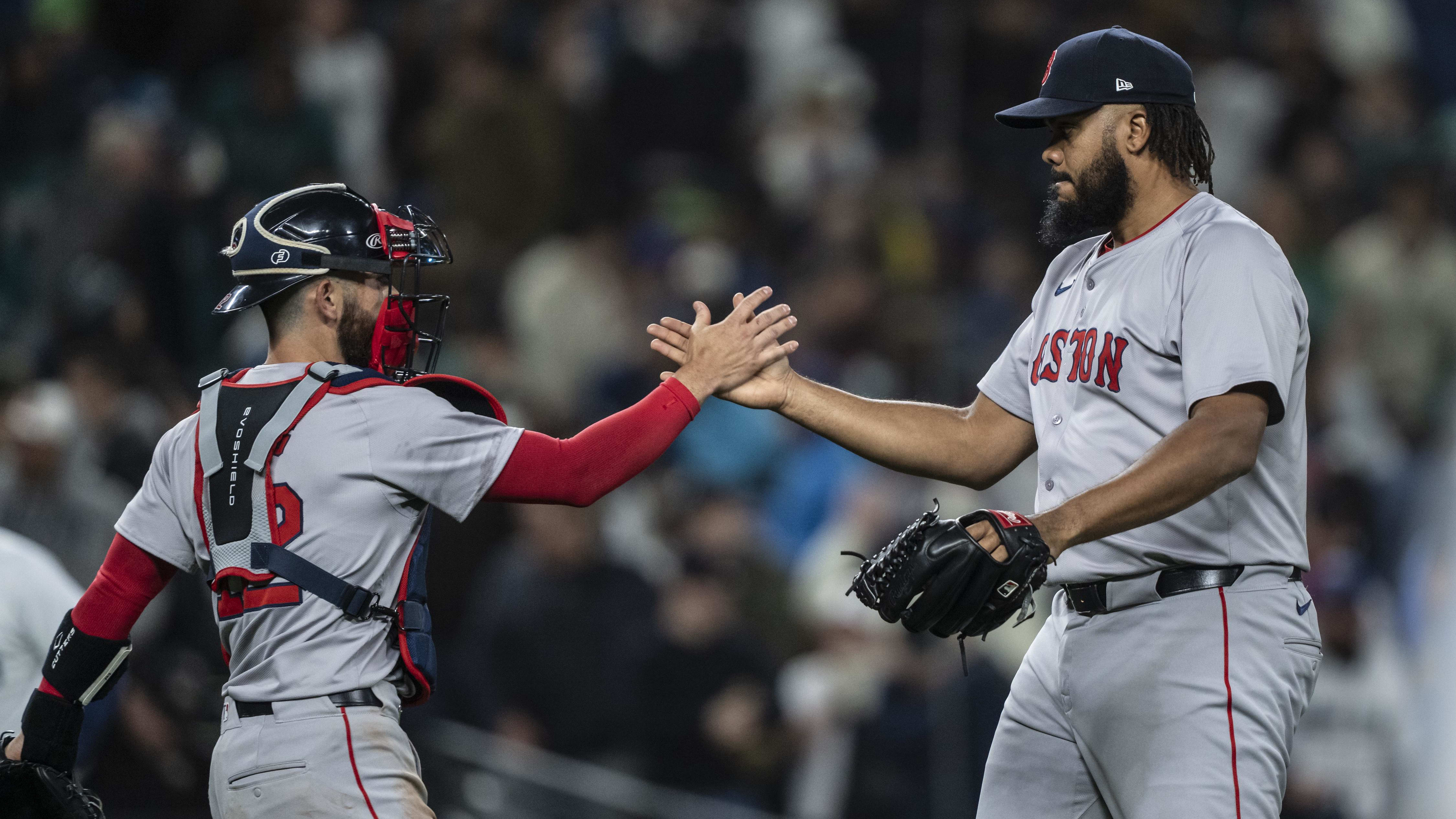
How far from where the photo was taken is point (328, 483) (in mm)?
2773

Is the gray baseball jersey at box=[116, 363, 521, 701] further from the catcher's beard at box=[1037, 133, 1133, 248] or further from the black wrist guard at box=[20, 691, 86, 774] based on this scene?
the catcher's beard at box=[1037, 133, 1133, 248]

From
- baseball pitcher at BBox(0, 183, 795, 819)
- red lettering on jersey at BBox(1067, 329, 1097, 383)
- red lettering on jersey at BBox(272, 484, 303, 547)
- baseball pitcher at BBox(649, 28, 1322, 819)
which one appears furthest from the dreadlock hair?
red lettering on jersey at BBox(272, 484, 303, 547)

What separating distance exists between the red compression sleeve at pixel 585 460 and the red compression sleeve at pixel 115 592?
2.42 ft

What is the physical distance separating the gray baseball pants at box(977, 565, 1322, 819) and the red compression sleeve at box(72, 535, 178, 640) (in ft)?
5.99

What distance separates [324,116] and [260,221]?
474 cm

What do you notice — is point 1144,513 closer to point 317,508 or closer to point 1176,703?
point 1176,703

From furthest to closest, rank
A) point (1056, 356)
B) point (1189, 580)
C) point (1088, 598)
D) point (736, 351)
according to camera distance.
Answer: point (736, 351), point (1056, 356), point (1088, 598), point (1189, 580)

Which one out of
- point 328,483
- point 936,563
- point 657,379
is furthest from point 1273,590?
point 657,379

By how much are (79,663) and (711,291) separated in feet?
15.0

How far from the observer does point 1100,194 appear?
3.17 m

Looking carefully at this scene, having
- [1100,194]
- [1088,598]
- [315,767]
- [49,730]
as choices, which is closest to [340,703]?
[315,767]

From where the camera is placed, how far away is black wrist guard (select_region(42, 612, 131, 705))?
119 inches

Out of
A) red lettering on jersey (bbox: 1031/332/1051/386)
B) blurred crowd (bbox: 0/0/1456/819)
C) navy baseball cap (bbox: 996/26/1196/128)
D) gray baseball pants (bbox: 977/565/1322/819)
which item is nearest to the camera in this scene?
gray baseball pants (bbox: 977/565/1322/819)

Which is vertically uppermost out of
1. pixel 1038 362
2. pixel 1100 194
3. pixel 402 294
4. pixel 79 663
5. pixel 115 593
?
pixel 1100 194
